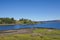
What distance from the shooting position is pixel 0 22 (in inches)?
7859
